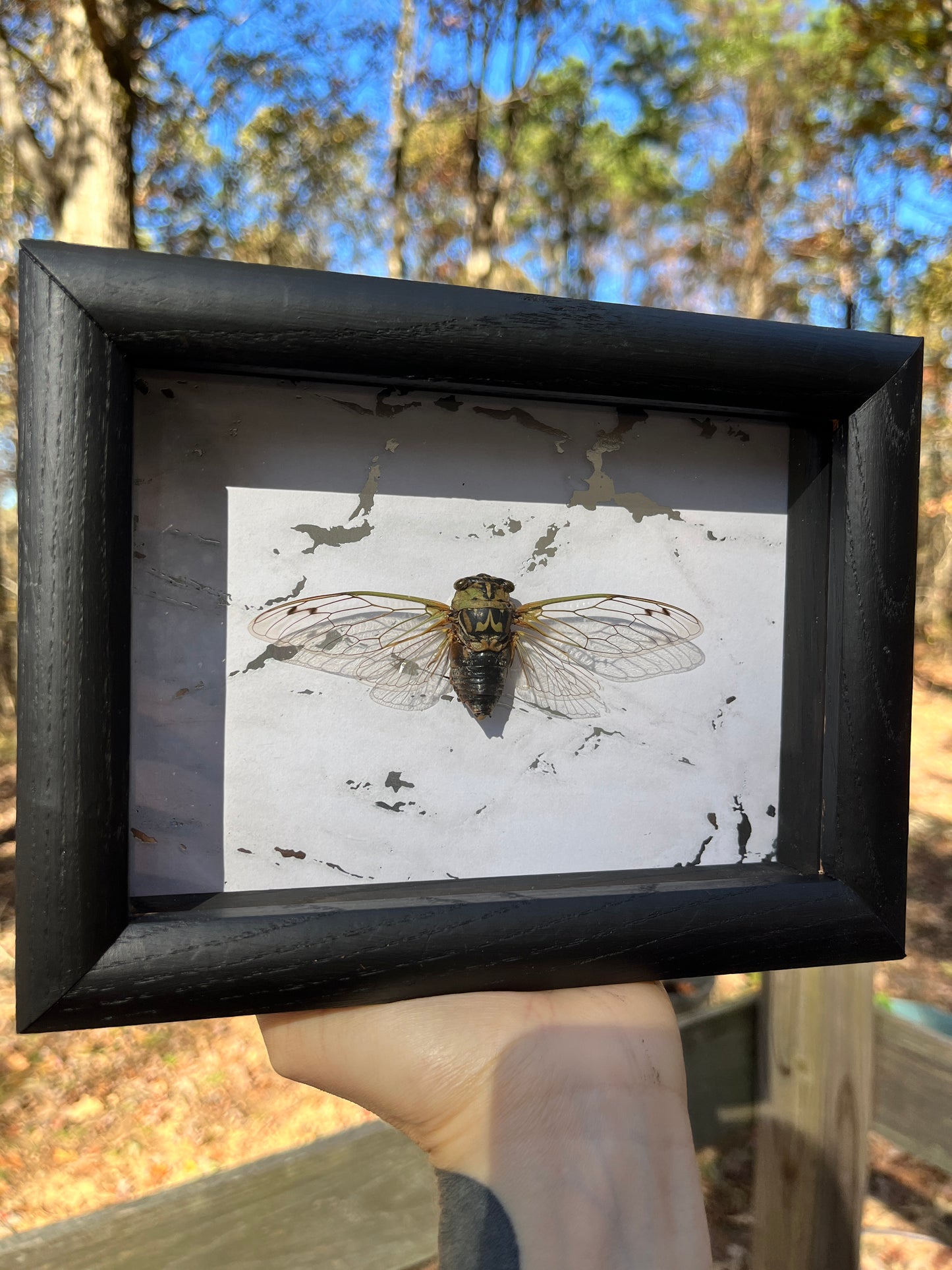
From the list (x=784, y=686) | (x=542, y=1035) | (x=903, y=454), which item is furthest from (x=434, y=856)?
(x=903, y=454)

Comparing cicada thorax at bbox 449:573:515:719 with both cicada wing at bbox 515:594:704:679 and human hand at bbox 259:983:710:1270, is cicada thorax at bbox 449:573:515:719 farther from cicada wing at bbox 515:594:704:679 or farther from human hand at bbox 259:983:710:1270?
human hand at bbox 259:983:710:1270

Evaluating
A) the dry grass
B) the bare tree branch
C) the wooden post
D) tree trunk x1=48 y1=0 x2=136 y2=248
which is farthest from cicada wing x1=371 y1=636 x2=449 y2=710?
the bare tree branch

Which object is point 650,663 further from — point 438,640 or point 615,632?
point 438,640

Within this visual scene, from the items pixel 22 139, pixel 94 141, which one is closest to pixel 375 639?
pixel 94 141

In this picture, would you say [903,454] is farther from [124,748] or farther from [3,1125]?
[3,1125]

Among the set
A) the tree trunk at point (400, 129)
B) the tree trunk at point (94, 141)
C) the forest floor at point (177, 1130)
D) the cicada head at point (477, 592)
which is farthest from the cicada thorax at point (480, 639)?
the tree trunk at point (400, 129)
